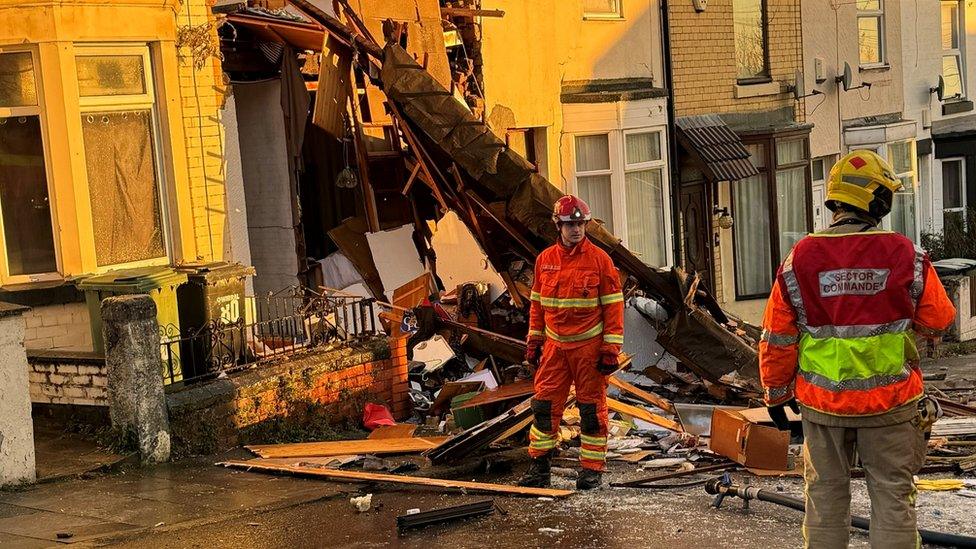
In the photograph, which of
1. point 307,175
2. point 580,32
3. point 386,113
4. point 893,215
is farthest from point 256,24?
point 893,215

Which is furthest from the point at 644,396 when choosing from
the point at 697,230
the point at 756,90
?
the point at 756,90

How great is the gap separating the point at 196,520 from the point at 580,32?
10.2 meters

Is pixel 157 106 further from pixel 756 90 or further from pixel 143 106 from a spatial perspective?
pixel 756 90

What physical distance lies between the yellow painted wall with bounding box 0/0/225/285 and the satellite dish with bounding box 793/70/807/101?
411 inches

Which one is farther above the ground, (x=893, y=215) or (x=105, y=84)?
(x=105, y=84)

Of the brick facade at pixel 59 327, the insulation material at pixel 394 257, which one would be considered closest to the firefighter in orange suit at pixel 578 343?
the brick facade at pixel 59 327

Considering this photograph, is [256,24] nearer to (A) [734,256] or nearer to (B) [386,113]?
(B) [386,113]

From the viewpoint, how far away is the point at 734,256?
19.7m

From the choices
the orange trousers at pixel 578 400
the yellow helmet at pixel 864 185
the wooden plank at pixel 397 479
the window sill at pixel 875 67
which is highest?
the window sill at pixel 875 67

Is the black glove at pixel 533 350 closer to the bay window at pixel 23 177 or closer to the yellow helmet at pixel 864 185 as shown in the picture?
the yellow helmet at pixel 864 185

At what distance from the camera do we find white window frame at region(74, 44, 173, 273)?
38.3 feet

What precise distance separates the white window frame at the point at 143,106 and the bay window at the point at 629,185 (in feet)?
20.9

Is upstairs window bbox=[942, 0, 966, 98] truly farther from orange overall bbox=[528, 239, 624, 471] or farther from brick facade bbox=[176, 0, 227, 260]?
orange overall bbox=[528, 239, 624, 471]

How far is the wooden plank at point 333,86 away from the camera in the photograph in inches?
543
